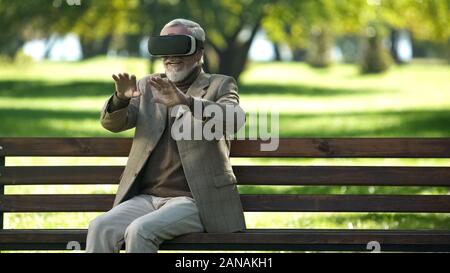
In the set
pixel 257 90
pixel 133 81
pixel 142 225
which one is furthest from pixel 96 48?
pixel 142 225

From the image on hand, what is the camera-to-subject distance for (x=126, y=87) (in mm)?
5645

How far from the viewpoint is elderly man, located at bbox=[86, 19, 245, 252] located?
18.2ft

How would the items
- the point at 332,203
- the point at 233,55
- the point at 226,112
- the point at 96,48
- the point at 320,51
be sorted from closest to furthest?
the point at 226,112 < the point at 332,203 < the point at 233,55 < the point at 320,51 < the point at 96,48

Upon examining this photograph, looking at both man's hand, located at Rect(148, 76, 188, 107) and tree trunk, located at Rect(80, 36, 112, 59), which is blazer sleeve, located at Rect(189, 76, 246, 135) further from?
tree trunk, located at Rect(80, 36, 112, 59)

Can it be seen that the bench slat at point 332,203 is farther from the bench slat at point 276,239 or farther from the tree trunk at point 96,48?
the tree trunk at point 96,48

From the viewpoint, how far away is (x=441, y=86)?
146 feet

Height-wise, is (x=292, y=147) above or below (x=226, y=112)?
below

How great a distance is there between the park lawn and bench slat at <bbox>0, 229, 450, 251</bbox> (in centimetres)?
75

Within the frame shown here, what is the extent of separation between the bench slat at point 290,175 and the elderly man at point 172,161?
38 centimetres

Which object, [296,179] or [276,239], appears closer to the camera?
[276,239]

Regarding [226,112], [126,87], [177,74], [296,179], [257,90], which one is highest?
[257,90]

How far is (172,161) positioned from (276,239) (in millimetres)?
714

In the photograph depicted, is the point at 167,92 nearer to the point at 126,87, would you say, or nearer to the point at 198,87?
the point at 126,87
